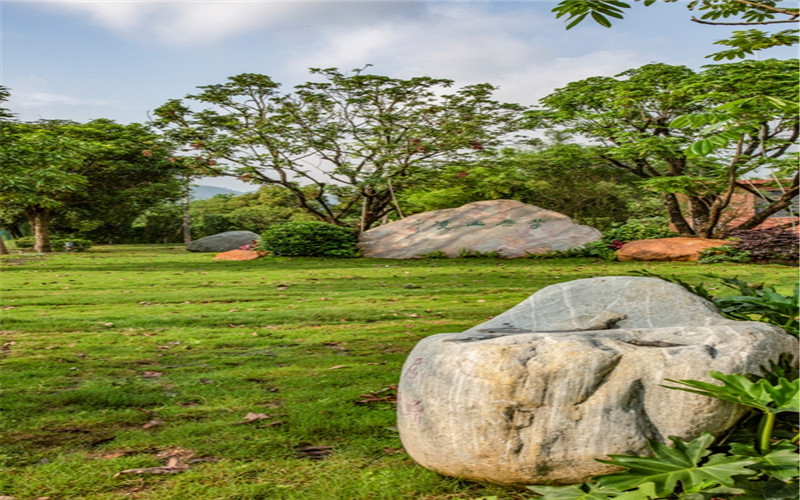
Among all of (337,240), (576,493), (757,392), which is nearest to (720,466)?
(757,392)

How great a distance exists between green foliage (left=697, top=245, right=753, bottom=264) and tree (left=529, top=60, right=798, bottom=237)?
5.25ft

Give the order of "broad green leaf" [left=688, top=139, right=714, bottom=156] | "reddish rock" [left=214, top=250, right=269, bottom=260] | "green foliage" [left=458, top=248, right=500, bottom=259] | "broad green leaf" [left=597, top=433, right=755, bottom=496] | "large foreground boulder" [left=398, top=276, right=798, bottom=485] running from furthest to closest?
"reddish rock" [left=214, top=250, right=269, bottom=260], "green foliage" [left=458, top=248, right=500, bottom=259], "large foreground boulder" [left=398, top=276, right=798, bottom=485], "broad green leaf" [left=597, top=433, right=755, bottom=496], "broad green leaf" [left=688, top=139, right=714, bottom=156]

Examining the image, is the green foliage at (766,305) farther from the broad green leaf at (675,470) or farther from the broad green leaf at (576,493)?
the broad green leaf at (576,493)

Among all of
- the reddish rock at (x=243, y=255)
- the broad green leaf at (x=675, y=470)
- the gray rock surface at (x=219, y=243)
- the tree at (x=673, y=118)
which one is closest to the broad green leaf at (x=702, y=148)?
the broad green leaf at (x=675, y=470)

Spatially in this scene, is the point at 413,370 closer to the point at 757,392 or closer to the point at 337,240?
the point at 757,392

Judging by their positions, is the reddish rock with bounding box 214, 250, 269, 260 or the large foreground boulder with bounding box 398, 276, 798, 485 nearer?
the large foreground boulder with bounding box 398, 276, 798, 485

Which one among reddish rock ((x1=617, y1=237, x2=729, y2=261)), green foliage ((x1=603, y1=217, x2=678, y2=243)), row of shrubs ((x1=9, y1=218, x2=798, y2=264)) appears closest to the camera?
reddish rock ((x1=617, y1=237, x2=729, y2=261))

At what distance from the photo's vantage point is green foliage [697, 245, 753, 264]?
13180 mm

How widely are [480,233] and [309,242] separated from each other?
14.8 ft

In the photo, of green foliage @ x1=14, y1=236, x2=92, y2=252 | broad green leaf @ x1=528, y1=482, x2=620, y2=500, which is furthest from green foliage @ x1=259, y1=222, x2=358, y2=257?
broad green leaf @ x1=528, y1=482, x2=620, y2=500

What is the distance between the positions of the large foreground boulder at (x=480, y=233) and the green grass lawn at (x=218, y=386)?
543 centimetres

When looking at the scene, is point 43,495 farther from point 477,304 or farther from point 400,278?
point 400,278

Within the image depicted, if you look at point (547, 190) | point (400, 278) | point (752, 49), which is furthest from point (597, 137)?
point (752, 49)

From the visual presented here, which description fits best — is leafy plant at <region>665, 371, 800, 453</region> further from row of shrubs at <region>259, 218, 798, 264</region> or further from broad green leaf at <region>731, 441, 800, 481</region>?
row of shrubs at <region>259, 218, 798, 264</region>
